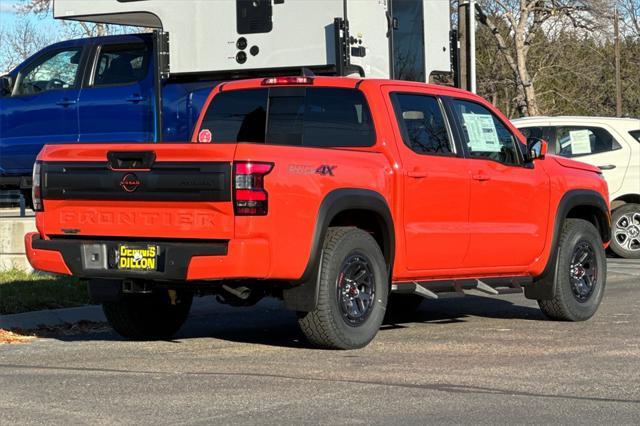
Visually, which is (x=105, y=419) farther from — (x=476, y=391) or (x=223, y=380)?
(x=476, y=391)

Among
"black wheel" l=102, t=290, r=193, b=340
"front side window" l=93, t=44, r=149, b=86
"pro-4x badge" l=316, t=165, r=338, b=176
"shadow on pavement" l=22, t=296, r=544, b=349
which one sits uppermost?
"front side window" l=93, t=44, r=149, b=86

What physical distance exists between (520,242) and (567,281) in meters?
0.70

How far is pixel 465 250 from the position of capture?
379 inches

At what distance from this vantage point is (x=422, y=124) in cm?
957

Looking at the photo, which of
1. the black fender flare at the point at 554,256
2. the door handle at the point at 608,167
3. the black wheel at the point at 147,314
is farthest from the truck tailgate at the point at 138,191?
the door handle at the point at 608,167

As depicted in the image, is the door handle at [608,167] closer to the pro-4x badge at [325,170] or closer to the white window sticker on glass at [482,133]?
the white window sticker on glass at [482,133]

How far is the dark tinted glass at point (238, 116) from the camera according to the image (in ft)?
31.9

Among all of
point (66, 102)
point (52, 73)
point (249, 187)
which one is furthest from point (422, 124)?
point (52, 73)

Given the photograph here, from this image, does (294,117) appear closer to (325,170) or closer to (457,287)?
(325,170)

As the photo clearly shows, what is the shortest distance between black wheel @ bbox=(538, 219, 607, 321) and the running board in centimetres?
34

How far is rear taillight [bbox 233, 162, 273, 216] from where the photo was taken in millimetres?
7883

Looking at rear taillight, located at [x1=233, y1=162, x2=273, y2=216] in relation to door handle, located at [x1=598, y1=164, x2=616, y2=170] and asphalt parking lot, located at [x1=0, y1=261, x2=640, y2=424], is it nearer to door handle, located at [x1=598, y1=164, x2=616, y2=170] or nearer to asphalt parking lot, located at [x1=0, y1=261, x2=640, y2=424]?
asphalt parking lot, located at [x1=0, y1=261, x2=640, y2=424]

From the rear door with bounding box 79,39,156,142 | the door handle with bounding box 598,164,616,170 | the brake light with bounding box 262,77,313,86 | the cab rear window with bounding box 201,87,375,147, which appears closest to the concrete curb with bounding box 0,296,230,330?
the cab rear window with bounding box 201,87,375,147

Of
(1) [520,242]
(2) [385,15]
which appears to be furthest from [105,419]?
(2) [385,15]
